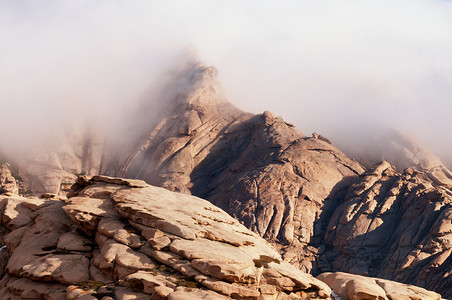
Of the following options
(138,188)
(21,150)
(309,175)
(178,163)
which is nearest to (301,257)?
(309,175)

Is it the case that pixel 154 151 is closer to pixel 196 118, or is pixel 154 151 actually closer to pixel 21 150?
pixel 196 118

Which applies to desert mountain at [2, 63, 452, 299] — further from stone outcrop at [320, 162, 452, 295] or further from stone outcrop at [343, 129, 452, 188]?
stone outcrop at [343, 129, 452, 188]

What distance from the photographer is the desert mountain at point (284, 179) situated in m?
87.6

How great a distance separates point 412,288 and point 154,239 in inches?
993

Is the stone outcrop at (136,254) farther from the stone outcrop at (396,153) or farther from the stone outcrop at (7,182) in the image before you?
the stone outcrop at (396,153)

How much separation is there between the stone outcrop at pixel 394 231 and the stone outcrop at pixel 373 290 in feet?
120

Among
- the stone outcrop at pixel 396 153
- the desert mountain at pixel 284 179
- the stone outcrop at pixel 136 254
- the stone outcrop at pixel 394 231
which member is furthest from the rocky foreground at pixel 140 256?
the stone outcrop at pixel 396 153

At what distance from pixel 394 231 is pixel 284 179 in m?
27.4

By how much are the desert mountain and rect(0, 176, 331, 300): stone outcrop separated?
17.9 feet

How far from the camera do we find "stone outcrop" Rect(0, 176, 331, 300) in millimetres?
33219

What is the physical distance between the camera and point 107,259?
35.7 m

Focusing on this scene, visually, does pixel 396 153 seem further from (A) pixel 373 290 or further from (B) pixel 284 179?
(A) pixel 373 290

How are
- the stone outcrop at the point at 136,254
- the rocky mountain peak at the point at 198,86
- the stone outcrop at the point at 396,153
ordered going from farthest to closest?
the rocky mountain peak at the point at 198,86 < the stone outcrop at the point at 396,153 < the stone outcrop at the point at 136,254

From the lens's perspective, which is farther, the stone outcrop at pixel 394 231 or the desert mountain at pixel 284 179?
the desert mountain at pixel 284 179
